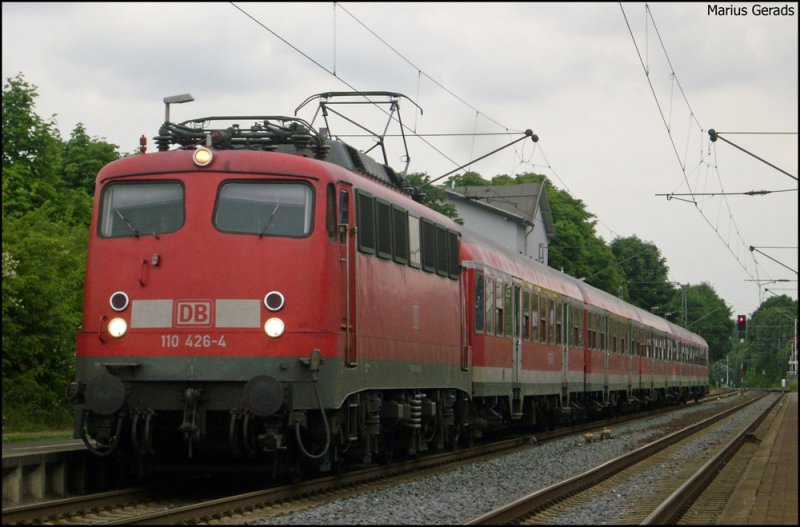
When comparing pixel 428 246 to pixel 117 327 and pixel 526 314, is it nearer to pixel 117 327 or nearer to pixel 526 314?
pixel 117 327

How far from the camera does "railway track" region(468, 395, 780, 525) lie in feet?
40.9

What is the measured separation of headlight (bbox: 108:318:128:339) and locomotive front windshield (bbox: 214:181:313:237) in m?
1.40

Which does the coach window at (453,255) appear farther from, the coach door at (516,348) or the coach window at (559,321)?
the coach window at (559,321)

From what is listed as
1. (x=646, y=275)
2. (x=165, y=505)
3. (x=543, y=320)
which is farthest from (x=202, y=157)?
(x=646, y=275)

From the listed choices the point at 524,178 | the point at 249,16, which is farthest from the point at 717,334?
the point at 249,16

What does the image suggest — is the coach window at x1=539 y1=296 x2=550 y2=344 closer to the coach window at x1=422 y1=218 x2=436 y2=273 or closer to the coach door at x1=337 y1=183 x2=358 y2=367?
the coach window at x1=422 y1=218 x2=436 y2=273

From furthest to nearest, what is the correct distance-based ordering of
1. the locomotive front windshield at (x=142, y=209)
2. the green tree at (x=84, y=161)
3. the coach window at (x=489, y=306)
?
the green tree at (x=84, y=161)
the coach window at (x=489, y=306)
the locomotive front windshield at (x=142, y=209)

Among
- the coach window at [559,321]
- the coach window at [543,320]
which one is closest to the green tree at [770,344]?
the coach window at [559,321]

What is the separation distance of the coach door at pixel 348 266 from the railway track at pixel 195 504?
1.54 m

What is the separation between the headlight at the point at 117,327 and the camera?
13.3 m

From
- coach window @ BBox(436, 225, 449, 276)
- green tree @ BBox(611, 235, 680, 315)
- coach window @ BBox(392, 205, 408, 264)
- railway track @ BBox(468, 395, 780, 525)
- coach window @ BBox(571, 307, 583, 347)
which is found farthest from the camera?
green tree @ BBox(611, 235, 680, 315)

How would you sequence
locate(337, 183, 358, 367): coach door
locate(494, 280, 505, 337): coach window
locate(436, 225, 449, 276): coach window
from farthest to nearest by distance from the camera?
locate(494, 280, 505, 337): coach window → locate(436, 225, 449, 276): coach window → locate(337, 183, 358, 367): coach door

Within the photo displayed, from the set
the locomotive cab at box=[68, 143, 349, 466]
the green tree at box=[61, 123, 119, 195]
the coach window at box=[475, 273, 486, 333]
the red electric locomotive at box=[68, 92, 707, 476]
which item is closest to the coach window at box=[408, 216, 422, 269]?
the red electric locomotive at box=[68, 92, 707, 476]

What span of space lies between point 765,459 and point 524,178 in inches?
3413
